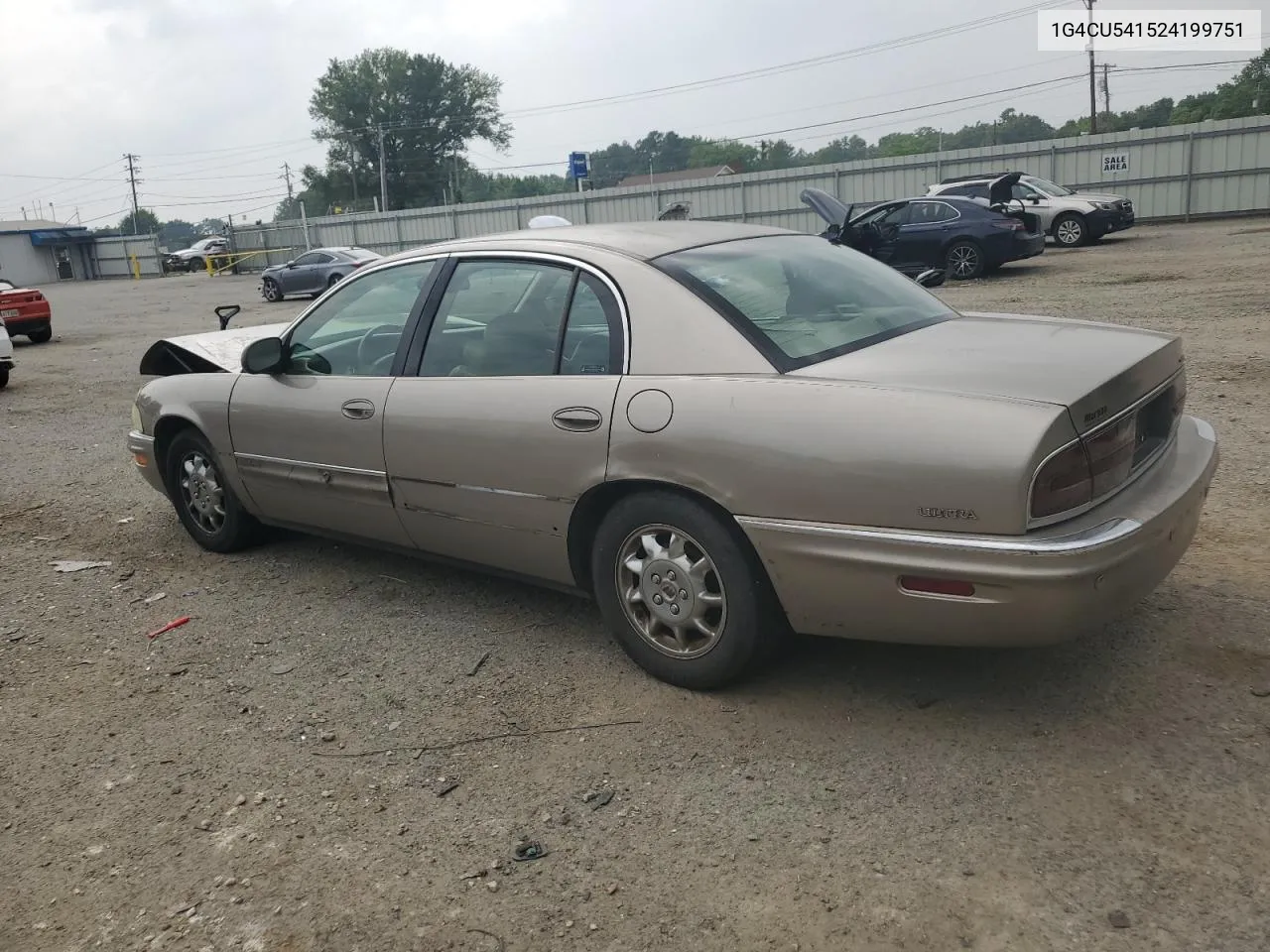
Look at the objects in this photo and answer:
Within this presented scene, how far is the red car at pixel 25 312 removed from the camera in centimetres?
1808

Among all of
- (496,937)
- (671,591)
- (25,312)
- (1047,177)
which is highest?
(1047,177)

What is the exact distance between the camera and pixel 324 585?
16.0 ft

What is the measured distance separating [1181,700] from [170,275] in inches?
2155

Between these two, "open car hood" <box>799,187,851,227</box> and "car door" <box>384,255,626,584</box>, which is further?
"open car hood" <box>799,187,851,227</box>

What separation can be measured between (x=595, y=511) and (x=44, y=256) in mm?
68106

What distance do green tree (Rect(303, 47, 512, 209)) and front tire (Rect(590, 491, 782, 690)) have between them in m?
78.4

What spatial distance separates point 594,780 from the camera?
9.98 ft

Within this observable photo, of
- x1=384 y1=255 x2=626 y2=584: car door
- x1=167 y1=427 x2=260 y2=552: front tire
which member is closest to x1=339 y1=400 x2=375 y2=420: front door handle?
x1=384 y1=255 x2=626 y2=584: car door

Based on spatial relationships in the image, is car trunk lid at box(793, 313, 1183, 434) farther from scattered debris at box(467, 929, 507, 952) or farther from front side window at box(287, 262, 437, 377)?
front side window at box(287, 262, 437, 377)

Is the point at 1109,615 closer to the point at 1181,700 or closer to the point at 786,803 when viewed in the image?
the point at 1181,700

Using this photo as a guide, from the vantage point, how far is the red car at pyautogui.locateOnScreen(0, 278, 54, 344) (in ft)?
59.3

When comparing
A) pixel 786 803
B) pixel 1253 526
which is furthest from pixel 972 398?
pixel 1253 526

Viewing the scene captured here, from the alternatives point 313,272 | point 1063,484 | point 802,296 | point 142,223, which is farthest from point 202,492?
point 142,223

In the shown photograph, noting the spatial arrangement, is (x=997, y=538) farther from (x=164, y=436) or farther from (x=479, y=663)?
(x=164, y=436)
